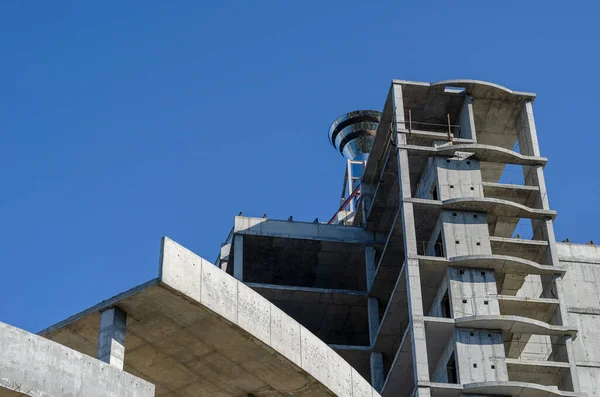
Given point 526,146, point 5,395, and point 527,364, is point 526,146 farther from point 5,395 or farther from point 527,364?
point 5,395

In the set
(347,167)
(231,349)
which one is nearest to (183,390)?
(231,349)

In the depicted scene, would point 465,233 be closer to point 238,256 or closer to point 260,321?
point 238,256

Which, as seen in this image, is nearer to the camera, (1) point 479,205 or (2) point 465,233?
(2) point 465,233

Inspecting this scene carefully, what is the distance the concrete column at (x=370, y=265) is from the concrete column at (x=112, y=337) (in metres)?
34.1

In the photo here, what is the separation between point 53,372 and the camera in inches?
888

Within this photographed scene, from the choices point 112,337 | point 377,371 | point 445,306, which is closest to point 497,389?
point 445,306

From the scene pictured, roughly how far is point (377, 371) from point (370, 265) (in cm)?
581

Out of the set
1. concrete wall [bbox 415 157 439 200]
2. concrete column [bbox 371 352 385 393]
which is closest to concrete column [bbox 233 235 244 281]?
concrete column [bbox 371 352 385 393]

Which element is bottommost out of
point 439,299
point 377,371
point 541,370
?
point 541,370

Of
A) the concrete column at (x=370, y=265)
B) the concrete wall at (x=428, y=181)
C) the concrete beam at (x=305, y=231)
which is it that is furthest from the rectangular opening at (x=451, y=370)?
the concrete beam at (x=305, y=231)

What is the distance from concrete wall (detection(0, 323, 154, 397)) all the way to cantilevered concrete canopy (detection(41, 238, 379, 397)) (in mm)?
1995

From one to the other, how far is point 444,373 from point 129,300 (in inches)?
1023

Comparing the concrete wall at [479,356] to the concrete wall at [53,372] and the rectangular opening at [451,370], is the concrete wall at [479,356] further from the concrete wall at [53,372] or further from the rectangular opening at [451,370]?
the concrete wall at [53,372]

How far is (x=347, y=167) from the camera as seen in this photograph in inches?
3356
